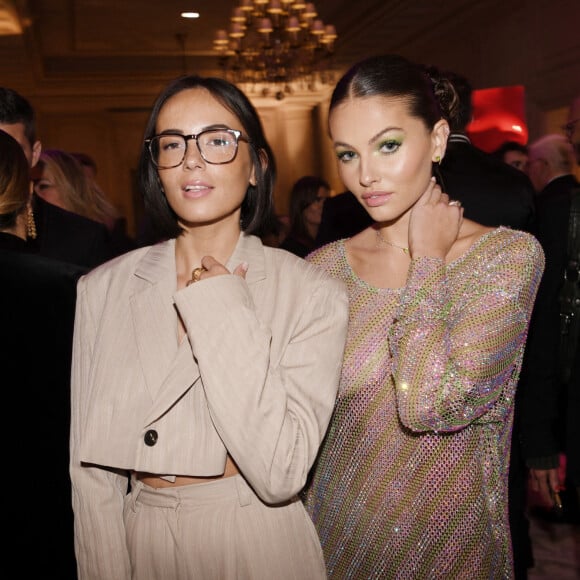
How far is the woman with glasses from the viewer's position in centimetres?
129

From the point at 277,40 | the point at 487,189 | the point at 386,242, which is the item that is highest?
the point at 277,40

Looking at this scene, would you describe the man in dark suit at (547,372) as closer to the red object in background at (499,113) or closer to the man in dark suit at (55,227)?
the man in dark suit at (55,227)

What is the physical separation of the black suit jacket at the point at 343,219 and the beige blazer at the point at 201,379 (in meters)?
1.60

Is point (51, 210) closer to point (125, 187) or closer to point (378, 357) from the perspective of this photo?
point (378, 357)

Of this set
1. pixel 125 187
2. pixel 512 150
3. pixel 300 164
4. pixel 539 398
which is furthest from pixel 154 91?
pixel 539 398

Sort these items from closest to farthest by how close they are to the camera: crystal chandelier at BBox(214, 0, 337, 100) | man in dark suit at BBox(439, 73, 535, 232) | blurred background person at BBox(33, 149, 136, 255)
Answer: man in dark suit at BBox(439, 73, 535, 232)
blurred background person at BBox(33, 149, 136, 255)
crystal chandelier at BBox(214, 0, 337, 100)

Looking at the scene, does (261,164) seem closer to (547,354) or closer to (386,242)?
(386,242)

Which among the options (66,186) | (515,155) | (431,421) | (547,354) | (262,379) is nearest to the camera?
(262,379)

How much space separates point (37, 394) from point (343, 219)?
6.20 feet

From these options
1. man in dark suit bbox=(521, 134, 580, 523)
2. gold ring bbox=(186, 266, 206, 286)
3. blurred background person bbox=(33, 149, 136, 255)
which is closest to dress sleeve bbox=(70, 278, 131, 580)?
gold ring bbox=(186, 266, 206, 286)

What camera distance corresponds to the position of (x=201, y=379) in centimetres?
135

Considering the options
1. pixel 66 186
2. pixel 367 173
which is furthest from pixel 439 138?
pixel 66 186

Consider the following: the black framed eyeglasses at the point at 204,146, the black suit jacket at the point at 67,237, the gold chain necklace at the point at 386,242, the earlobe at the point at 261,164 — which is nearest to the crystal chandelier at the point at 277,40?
the black suit jacket at the point at 67,237

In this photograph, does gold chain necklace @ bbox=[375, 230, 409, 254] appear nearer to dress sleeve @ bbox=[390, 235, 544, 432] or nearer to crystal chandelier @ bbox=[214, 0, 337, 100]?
dress sleeve @ bbox=[390, 235, 544, 432]
